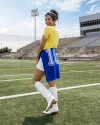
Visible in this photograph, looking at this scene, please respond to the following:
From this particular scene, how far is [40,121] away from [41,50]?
116 centimetres

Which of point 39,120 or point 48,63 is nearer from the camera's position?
point 39,120

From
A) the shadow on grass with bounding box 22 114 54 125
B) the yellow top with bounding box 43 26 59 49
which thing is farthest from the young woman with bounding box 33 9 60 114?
the shadow on grass with bounding box 22 114 54 125

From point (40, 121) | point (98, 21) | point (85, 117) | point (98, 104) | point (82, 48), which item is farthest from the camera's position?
point (98, 21)

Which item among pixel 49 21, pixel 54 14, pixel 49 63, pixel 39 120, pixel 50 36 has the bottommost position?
pixel 39 120

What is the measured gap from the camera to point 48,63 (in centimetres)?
297

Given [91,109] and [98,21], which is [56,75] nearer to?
[91,109]

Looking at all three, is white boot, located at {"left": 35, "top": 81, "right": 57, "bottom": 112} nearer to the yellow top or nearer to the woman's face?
the yellow top

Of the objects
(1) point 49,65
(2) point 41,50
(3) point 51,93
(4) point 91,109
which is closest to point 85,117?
(4) point 91,109

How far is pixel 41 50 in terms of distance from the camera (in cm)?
308

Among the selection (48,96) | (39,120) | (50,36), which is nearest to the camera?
(39,120)

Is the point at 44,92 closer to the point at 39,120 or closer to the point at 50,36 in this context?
the point at 39,120

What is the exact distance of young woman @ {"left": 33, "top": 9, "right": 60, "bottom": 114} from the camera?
2.97 metres

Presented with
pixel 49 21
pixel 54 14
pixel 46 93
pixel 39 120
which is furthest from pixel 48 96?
pixel 54 14

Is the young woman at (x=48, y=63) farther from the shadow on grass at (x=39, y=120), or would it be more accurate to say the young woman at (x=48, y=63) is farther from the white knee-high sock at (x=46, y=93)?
the shadow on grass at (x=39, y=120)
